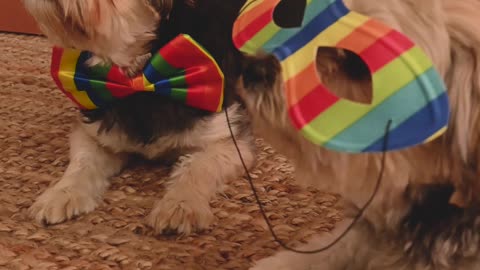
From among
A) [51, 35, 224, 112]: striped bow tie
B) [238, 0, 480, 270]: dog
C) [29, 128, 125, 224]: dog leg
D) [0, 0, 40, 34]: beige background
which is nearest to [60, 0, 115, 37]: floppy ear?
[51, 35, 224, 112]: striped bow tie

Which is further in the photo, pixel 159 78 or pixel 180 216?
pixel 159 78

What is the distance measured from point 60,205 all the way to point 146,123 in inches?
10.1

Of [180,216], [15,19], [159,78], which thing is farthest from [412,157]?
[15,19]

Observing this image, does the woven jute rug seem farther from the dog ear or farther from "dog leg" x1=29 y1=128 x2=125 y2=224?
the dog ear

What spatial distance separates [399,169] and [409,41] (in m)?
0.15

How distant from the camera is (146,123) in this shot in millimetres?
1572

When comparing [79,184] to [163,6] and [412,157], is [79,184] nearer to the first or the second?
[163,6]

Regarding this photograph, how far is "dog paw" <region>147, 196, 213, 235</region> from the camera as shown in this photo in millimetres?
1381

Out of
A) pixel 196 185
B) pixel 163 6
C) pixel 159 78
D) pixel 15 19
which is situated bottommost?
pixel 15 19

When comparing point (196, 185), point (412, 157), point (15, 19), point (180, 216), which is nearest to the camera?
point (412, 157)

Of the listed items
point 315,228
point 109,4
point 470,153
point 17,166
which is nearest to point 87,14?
point 109,4

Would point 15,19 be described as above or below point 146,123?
below

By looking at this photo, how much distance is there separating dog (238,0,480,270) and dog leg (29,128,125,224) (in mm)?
645

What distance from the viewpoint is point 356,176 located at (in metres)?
0.87
